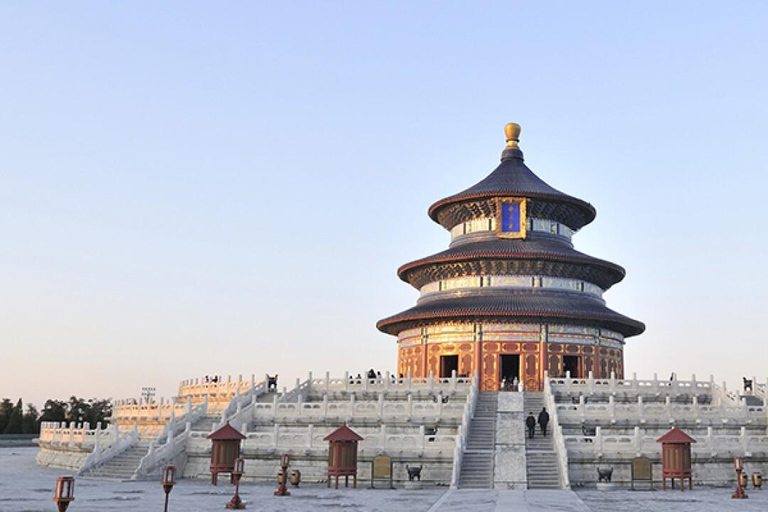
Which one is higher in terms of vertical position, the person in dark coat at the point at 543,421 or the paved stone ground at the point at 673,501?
the person in dark coat at the point at 543,421

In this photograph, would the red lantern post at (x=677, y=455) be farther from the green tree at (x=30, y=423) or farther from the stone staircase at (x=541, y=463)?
the green tree at (x=30, y=423)

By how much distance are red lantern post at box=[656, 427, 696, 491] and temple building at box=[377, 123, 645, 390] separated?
64.9ft

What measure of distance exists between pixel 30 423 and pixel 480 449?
6729cm

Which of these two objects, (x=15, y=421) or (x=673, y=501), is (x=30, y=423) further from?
(x=673, y=501)

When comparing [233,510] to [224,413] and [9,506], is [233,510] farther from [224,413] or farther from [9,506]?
[224,413]

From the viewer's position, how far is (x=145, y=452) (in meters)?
34.8

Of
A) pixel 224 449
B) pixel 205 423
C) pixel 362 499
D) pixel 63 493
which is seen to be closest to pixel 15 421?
pixel 205 423

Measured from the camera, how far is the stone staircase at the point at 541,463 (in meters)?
28.7

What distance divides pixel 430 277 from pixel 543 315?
32.2 ft

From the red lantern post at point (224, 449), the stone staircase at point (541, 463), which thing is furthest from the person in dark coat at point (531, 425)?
the red lantern post at point (224, 449)

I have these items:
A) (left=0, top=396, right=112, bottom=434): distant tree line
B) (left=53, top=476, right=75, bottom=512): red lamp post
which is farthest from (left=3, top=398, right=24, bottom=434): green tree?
(left=53, top=476, right=75, bottom=512): red lamp post

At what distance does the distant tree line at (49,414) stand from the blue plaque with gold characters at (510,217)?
43.3 m

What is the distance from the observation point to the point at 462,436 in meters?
31.1

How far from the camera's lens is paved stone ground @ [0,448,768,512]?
872 inches
